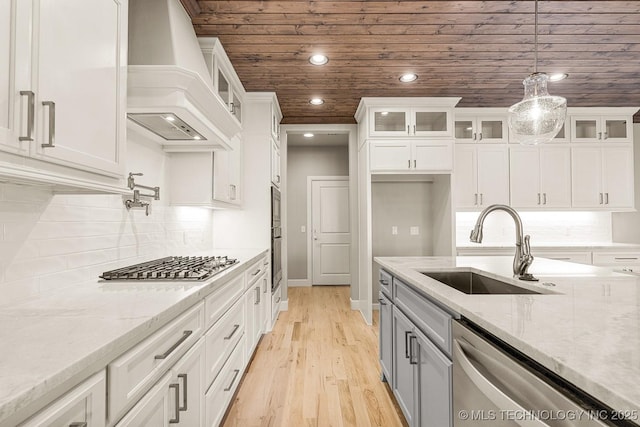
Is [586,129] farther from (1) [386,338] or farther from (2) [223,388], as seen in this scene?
(2) [223,388]

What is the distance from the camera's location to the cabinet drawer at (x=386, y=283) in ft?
7.11

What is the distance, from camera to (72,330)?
0.88 m

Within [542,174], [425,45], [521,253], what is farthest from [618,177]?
[521,253]

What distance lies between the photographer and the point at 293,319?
13.1 ft

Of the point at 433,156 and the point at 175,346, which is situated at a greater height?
the point at 433,156

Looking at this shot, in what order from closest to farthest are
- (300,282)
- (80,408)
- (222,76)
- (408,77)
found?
(80,408) → (222,76) → (408,77) → (300,282)

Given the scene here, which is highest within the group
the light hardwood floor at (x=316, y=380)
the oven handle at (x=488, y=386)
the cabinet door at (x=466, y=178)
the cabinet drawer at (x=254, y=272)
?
the cabinet door at (x=466, y=178)

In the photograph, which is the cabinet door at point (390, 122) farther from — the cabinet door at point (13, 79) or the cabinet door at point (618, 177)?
the cabinet door at point (13, 79)

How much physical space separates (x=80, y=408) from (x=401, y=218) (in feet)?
13.2

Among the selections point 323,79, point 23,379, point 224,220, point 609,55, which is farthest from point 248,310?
point 609,55

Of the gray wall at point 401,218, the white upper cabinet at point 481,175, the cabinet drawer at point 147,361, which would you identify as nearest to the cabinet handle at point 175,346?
the cabinet drawer at point 147,361

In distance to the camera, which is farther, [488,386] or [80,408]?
[488,386]

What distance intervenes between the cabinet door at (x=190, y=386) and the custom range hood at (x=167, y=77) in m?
1.17

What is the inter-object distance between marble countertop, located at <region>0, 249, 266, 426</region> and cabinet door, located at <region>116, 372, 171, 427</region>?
0.19 m
